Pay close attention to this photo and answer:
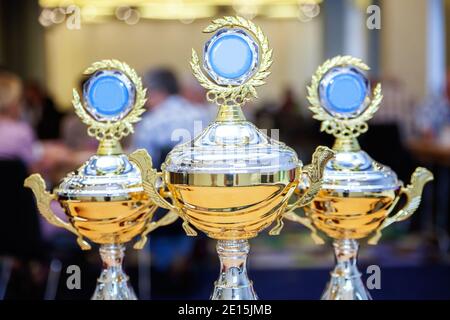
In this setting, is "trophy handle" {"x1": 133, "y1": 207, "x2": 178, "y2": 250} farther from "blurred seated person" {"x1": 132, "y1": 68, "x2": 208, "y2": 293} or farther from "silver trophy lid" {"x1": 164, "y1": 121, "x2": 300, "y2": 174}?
"blurred seated person" {"x1": 132, "y1": 68, "x2": 208, "y2": 293}

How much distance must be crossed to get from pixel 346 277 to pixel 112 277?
36 centimetres

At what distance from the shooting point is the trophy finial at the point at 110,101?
43.1 inches

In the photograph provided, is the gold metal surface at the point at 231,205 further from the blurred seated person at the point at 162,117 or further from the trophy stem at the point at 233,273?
the blurred seated person at the point at 162,117

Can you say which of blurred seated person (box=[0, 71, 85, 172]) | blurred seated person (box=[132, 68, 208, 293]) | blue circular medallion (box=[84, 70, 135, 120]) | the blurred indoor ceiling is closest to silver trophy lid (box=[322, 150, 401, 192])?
blue circular medallion (box=[84, 70, 135, 120])

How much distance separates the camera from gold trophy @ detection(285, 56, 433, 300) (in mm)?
1080

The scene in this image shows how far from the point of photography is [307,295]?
3.02 metres

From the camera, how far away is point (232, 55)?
92 cm

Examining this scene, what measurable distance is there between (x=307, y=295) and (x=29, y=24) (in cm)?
767

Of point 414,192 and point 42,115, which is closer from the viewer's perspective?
point 414,192

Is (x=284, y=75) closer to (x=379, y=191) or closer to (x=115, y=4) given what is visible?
(x=115, y=4)

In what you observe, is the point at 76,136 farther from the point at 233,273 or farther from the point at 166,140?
the point at 233,273

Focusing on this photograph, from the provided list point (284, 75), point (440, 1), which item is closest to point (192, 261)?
point (440, 1)

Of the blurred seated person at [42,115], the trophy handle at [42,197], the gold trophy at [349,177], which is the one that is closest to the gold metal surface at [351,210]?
the gold trophy at [349,177]

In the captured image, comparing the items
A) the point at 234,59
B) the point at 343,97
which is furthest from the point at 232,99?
the point at 343,97
